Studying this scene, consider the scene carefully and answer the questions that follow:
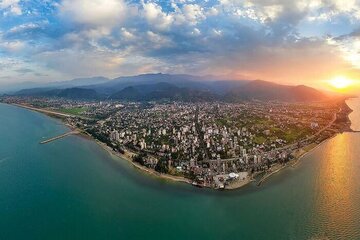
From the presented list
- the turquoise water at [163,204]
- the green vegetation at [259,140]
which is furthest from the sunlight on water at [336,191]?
the green vegetation at [259,140]

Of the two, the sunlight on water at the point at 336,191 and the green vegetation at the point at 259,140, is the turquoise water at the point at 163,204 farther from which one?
the green vegetation at the point at 259,140

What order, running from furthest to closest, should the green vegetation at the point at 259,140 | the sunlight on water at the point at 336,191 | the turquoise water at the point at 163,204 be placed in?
the green vegetation at the point at 259,140
the sunlight on water at the point at 336,191
the turquoise water at the point at 163,204

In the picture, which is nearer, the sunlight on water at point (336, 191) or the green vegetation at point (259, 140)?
the sunlight on water at point (336, 191)

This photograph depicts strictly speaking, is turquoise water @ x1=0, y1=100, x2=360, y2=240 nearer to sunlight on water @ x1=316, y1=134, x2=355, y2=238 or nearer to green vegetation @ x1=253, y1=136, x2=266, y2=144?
sunlight on water @ x1=316, y1=134, x2=355, y2=238

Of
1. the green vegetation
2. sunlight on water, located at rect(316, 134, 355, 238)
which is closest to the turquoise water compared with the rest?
sunlight on water, located at rect(316, 134, 355, 238)

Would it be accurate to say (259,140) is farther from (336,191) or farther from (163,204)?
(163,204)

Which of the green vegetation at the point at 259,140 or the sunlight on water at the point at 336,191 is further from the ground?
the green vegetation at the point at 259,140

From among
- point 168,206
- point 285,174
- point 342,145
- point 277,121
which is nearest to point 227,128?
point 277,121

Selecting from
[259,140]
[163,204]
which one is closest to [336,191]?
[163,204]

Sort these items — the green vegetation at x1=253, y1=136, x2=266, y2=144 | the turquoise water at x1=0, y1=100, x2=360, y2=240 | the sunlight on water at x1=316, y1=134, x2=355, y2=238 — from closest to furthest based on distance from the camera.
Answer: the turquoise water at x1=0, y1=100, x2=360, y2=240
the sunlight on water at x1=316, y1=134, x2=355, y2=238
the green vegetation at x1=253, y1=136, x2=266, y2=144
